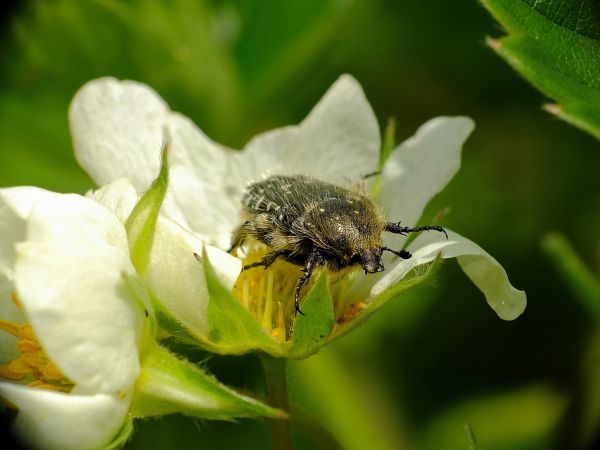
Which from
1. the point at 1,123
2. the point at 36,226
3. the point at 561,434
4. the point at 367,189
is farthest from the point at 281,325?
the point at 1,123

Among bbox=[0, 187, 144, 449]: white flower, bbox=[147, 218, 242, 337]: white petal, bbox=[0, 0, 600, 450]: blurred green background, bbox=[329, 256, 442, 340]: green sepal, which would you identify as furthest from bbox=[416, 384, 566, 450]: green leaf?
bbox=[0, 187, 144, 449]: white flower

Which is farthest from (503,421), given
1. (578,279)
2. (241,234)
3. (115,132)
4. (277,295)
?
(115,132)

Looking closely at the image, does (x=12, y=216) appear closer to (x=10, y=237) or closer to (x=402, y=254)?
(x=10, y=237)

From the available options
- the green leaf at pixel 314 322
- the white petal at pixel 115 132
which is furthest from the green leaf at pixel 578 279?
the white petal at pixel 115 132

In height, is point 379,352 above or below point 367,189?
below

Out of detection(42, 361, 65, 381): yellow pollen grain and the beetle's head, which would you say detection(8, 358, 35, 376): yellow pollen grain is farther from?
the beetle's head

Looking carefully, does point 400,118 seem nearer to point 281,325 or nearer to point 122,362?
point 281,325

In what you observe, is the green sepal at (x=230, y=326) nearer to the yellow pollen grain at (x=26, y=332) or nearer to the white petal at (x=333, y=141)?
the yellow pollen grain at (x=26, y=332)

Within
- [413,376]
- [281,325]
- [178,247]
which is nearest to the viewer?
[178,247]
